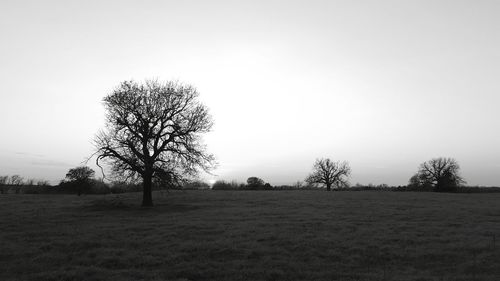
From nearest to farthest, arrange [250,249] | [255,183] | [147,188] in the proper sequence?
[250,249] < [147,188] < [255,183]

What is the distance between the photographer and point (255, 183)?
8638 centimetres

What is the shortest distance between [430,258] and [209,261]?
9441mm

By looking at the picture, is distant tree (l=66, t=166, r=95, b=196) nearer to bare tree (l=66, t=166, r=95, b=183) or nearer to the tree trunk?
bare tree (l=66, t=166, r=95, b=183)

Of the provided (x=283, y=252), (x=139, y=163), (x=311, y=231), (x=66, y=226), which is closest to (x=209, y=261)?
(x=283, y=252)

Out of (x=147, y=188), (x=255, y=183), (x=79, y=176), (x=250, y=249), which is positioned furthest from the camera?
(x=255, y=183)

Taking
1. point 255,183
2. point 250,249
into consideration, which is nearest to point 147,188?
point 250,249

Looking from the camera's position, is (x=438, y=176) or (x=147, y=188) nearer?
(x=147, y=188)

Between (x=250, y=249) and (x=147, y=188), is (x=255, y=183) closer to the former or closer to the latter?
(x=147, y=188)

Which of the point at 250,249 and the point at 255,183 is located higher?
the point at 255,183

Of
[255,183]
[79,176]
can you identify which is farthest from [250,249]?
[255,183]

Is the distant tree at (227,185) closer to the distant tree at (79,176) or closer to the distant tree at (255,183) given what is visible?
the distant tree at (255,183)

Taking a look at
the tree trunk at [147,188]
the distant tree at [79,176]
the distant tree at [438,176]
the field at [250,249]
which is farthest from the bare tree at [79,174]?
the distant tree at [438,176]

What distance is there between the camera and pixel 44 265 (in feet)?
44.6

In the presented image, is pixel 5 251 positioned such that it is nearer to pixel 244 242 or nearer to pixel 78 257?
pixel 78 257
